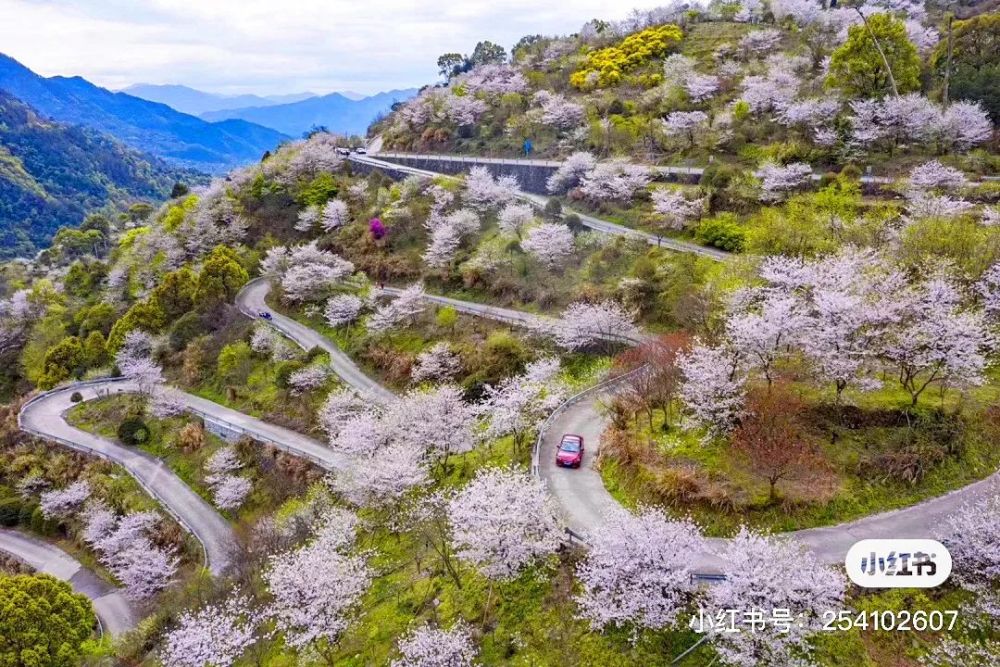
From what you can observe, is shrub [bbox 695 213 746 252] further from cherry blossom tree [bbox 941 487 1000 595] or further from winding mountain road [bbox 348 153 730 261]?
cherry blossom tree [bbox 941 487 1000 595]

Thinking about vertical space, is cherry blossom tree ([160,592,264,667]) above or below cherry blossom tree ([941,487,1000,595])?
below

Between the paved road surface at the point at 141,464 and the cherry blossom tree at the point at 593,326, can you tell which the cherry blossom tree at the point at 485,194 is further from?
the paved road surface at the point at 141,464

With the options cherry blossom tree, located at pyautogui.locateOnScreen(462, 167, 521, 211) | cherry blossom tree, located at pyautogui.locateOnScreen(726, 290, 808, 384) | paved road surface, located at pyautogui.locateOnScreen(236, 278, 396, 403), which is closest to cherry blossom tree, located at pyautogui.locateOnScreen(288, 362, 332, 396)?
paved road surface, located at pyautogui.locateOnScreen(236, 278, 396, 403)

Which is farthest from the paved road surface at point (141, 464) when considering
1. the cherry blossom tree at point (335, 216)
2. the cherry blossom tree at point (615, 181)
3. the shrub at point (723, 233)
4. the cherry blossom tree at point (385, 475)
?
the cherry blossom tree at point (615, 181)

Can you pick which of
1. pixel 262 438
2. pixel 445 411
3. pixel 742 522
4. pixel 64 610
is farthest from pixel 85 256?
pixel 742 522

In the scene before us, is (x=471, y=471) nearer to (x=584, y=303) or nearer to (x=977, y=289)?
(x=584, y=303)

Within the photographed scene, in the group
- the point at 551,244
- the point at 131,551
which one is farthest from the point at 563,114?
the point at 131,551
